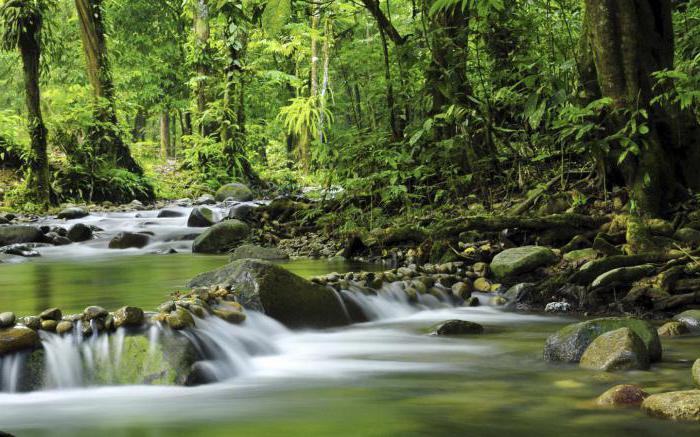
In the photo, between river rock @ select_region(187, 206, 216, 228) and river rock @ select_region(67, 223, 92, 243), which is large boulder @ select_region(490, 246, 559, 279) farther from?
river rock @ select_region(67, 223, 92, 243)

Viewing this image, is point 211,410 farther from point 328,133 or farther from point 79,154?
point 79,154

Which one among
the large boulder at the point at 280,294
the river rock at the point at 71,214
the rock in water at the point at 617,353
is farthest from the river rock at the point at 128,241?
the rock in water at the point at 617,353

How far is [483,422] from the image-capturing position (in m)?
3.06

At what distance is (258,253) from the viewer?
8875 mm

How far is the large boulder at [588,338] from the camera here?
384cm

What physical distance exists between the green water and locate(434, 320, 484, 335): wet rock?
217 cm

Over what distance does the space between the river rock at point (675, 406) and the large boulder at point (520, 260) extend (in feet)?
11.0

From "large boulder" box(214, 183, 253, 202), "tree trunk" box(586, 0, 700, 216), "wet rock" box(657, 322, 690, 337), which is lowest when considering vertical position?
"wet rock" box(657, 322, 690, 337)

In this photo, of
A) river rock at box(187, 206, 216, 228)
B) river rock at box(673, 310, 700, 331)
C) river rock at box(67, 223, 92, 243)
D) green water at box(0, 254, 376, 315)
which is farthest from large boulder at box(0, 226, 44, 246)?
river rock at box(673, 310, 700, 331)

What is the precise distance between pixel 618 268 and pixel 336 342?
220 cm

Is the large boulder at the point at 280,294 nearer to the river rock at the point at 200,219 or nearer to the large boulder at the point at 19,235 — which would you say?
the large boulder at the point at 19,235

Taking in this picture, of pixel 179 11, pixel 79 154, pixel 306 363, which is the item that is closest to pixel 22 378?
pixel 306 363

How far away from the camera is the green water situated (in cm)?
584

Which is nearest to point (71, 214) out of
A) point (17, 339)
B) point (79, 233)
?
point (79, 233)
